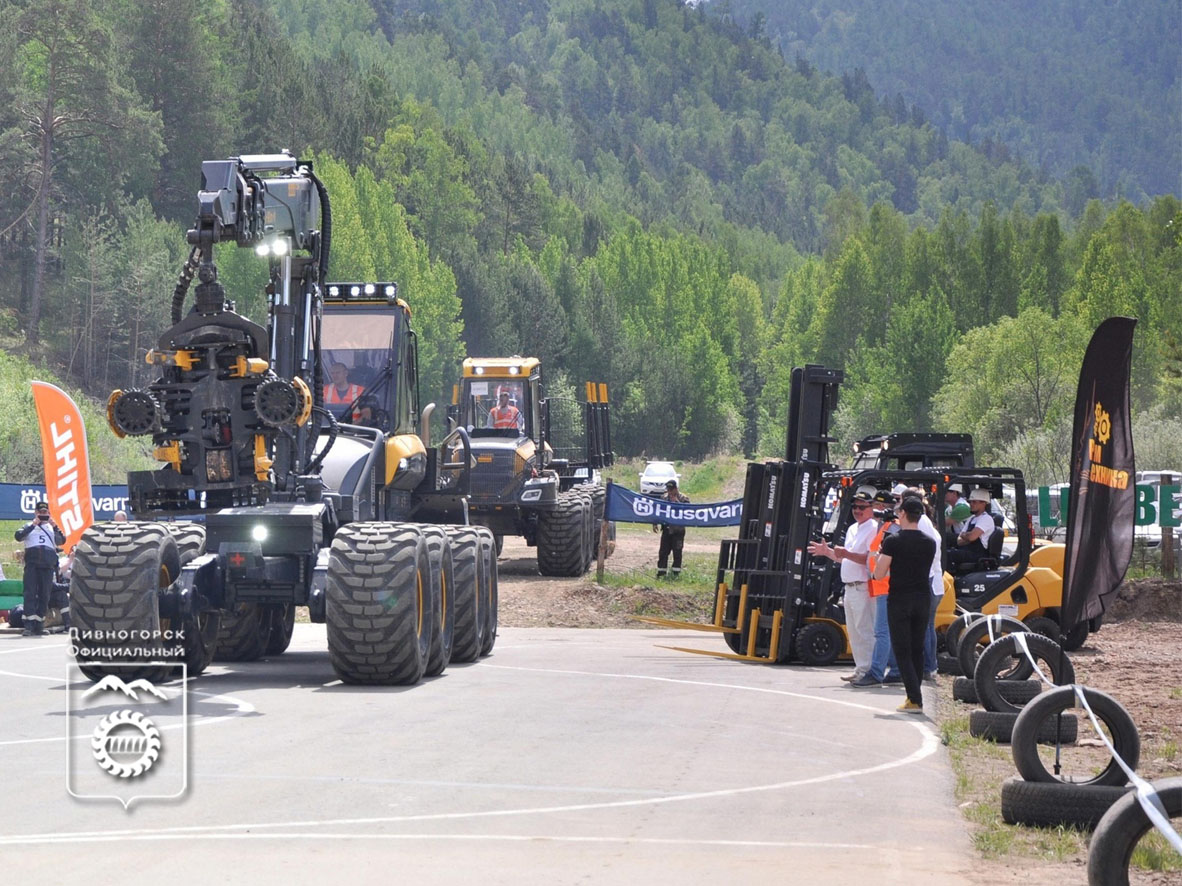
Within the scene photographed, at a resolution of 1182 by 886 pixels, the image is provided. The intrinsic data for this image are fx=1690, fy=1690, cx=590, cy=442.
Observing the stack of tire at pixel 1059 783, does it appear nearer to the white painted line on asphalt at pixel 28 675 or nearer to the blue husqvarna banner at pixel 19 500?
the white painted line on asphalt at pixel 28 675

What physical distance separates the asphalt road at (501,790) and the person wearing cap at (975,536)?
143 inches

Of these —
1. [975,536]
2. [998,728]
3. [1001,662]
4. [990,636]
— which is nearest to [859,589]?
[990,636]

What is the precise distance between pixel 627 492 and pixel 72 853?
21.1m

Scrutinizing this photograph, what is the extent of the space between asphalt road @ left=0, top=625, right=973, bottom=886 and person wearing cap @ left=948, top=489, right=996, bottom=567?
364 centimetres

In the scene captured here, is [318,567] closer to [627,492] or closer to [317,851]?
[317,851]

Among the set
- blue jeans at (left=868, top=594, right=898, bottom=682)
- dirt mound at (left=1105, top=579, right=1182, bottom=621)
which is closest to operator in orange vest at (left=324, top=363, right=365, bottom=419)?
blue jeans at (left=868, top=594, right=898, bottom=682)

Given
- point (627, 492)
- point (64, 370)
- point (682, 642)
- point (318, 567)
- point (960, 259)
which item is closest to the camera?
point (318, 567)

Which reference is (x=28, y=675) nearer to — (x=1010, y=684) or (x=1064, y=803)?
(x=1010, y=684)

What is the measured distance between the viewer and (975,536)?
1898cm

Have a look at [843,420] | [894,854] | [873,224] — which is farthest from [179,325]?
[873,224]

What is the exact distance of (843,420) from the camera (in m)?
106

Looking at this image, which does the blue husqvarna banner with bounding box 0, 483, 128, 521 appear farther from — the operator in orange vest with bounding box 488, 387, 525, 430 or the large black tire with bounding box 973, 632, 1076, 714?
the large black tire with bounding box 973, 632, 1076, 714

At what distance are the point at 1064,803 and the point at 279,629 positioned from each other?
10.7m

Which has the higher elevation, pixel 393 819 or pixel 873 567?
pixel 873 567
